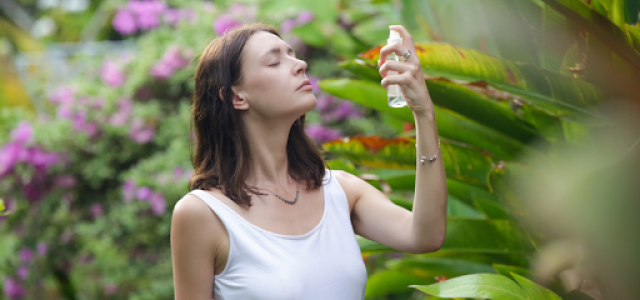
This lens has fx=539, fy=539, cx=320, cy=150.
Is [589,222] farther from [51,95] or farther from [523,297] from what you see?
[51,95]

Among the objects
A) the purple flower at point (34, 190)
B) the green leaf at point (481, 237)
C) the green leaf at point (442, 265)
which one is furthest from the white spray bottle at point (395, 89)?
the purple flower at point (34, 190)

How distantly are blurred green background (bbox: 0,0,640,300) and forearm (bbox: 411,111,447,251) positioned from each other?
0.14 metres

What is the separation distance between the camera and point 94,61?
4.90m

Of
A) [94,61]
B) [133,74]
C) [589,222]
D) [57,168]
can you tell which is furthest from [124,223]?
[589,222]

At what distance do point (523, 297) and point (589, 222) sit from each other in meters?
0.34

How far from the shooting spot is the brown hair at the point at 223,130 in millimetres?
1531

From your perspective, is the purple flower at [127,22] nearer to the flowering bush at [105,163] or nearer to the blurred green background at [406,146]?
the blurred green background at [406,146]

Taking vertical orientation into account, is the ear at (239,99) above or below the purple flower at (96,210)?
above

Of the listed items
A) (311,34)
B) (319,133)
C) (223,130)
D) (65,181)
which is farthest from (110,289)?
(223,130)

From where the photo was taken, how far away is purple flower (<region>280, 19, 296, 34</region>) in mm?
4216

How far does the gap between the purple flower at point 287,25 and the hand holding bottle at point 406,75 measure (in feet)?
9.88

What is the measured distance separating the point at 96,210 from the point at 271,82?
325 centimetres

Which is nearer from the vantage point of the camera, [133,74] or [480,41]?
[480,41]

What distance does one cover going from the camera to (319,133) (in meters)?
3.88
